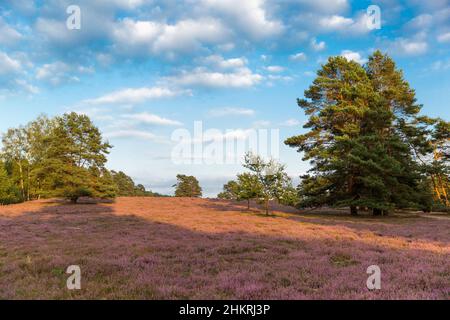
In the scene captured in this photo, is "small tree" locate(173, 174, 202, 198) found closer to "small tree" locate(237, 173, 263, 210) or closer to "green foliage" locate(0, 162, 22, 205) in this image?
"green foliage" locate(0, 162, 22, 205)

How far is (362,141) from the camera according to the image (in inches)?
1305

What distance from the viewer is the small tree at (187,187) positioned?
109 meters

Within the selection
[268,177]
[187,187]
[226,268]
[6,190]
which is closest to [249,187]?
[268,177]

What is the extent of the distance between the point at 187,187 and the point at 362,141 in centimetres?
8265

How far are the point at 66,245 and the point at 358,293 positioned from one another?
12.4m

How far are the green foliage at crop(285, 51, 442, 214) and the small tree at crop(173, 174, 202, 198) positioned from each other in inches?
2935

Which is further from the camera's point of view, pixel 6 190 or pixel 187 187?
pixel 187 187

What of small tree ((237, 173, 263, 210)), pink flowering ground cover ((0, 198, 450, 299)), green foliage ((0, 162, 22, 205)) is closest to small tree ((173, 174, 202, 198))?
green foliage ((0, 162, 22, 205))

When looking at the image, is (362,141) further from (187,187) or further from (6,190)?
(187,187)

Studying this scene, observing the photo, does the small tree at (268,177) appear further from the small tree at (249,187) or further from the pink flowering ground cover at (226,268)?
the pink flowering ground cover at (226,268)

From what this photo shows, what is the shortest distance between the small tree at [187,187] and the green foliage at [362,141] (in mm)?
74550

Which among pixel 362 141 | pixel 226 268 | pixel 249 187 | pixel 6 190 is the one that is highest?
pixel 362 141

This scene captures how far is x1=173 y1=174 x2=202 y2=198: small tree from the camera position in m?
109
